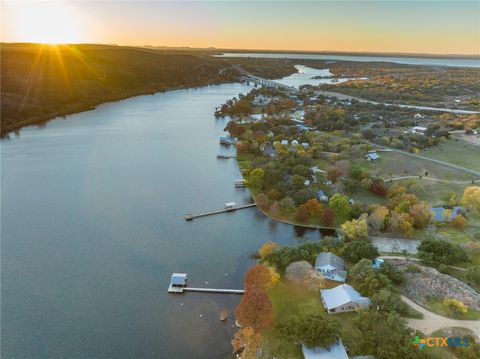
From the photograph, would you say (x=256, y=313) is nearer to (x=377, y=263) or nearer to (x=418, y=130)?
(x=377, y=263)

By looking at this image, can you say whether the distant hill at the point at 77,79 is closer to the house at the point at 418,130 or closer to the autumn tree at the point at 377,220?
the autumn tree at the point at 377,220

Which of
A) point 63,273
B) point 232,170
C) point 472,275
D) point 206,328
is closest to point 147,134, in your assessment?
point 232,170

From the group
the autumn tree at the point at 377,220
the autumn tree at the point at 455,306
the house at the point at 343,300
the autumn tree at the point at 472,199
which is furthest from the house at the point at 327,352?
the autumn tree at the point at 472,199

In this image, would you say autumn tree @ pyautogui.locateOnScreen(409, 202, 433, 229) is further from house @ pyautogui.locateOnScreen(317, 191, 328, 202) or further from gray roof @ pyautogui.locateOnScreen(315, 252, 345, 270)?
gray roof @ pyautogui.locateOnScreen(315, 252, 345, 270)

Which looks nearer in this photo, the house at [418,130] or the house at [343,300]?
the house at [343,300]

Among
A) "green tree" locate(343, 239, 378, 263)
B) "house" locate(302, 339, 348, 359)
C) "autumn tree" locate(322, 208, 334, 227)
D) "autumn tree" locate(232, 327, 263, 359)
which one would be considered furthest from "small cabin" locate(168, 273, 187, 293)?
"autumn tree" locate(322, 208, 334, 227)

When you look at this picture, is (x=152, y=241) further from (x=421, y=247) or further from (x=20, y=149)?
(x=20, y=149)
